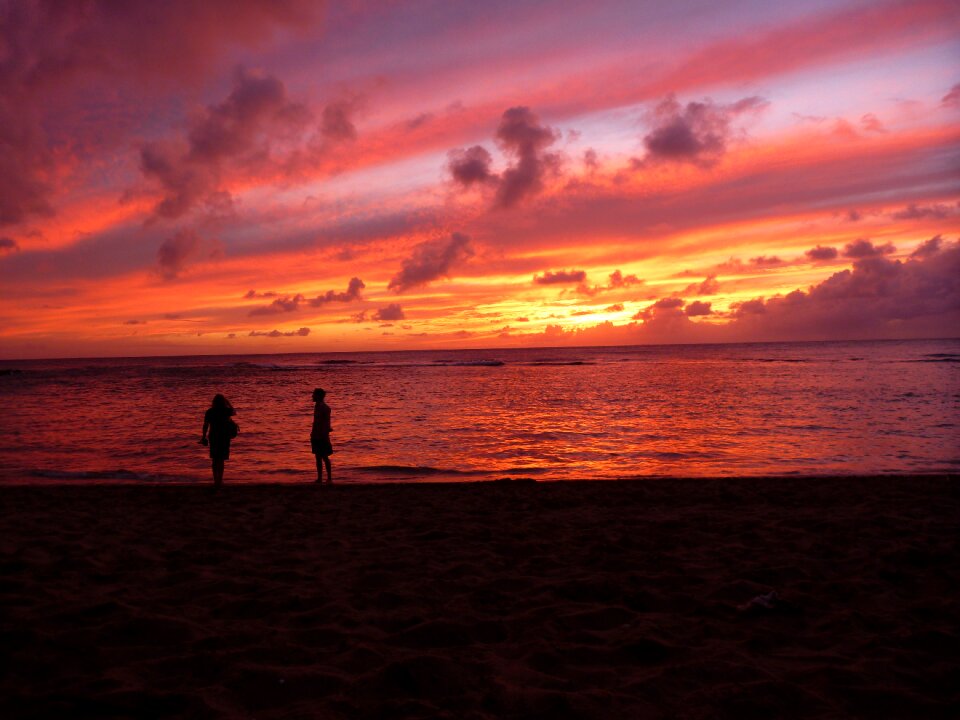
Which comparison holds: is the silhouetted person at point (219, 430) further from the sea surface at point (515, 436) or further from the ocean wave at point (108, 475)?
the ocean wave at point (108, 475)

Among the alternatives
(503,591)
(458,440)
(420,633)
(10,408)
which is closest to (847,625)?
(503,591)

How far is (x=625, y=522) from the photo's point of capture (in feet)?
28.3

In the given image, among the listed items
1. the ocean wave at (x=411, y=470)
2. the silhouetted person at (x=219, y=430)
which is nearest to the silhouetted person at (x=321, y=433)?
the silhouetted person at (x=219, y=430)

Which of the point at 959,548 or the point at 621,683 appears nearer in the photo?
the point at 621,683

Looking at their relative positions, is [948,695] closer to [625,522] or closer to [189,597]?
[625,522]

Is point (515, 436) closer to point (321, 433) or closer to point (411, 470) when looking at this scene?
point (411, 470)

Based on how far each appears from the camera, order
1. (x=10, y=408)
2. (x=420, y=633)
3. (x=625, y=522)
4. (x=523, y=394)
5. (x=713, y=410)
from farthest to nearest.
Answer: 1. (x=523, y=394)
2. (x=10, y=408)
3. (x=713, y=410)
4. (x=625, y=522)
5. (x=420, y=633)

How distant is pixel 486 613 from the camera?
5.27m

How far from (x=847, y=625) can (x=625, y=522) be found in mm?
3850

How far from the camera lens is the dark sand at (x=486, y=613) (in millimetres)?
3842

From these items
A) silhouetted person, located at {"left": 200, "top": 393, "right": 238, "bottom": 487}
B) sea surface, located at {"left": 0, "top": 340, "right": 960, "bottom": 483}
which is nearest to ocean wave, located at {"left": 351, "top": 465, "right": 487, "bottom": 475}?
sea surface, located at {"left": 0, "top": 340, "right": 960, "bottom": 483}

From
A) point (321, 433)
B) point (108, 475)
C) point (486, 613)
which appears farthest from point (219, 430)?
point (486, 613)

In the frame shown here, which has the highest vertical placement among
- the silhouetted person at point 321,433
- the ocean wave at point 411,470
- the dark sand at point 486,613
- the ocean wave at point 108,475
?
the silhouetted person at point 321,433

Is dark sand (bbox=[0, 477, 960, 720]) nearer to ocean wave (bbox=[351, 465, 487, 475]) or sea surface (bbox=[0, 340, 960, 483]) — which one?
ocean wave (bbox=[351, 465, 487, 475])
